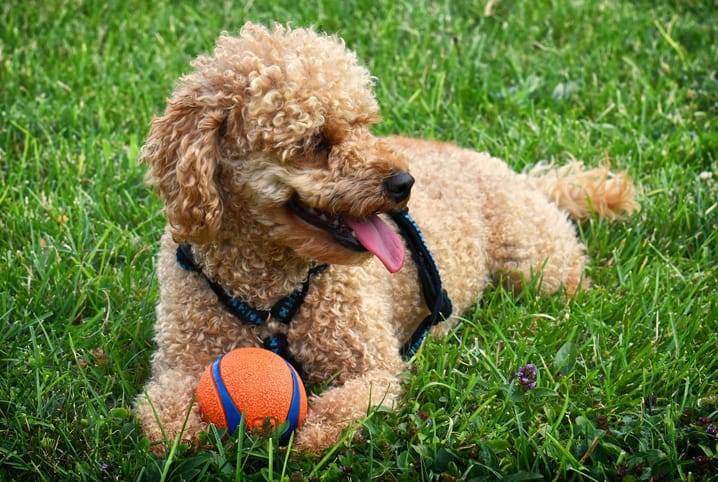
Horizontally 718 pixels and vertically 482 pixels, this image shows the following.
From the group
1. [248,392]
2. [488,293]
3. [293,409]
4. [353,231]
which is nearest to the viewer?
[248,392]

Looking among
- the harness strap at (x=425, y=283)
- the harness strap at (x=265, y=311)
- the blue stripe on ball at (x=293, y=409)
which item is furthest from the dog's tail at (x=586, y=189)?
the blue stripe on ball at (x=293, y=409)

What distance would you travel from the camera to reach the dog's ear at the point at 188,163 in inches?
111

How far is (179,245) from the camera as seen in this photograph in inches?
126

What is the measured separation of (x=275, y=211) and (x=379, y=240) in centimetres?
38

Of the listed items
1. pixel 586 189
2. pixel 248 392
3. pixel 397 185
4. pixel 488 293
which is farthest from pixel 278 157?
pixel 586 189

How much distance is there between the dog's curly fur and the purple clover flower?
46 cm

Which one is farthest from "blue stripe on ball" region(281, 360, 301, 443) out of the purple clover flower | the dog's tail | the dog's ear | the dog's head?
the dog's tail

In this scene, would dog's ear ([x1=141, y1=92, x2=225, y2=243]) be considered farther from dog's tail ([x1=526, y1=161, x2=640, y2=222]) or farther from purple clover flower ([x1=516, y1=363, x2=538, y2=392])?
dog's tail ([x1=526, y1=161, x2=640, y2=222])

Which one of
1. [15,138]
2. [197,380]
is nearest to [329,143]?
[197,380]

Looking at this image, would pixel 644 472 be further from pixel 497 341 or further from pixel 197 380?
pixel 197 380

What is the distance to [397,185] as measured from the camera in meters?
2.87

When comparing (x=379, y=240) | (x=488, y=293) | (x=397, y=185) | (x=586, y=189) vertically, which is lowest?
(x=488, y=293)

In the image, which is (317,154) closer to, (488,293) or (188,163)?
(188,163)

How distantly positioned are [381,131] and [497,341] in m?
2.08
